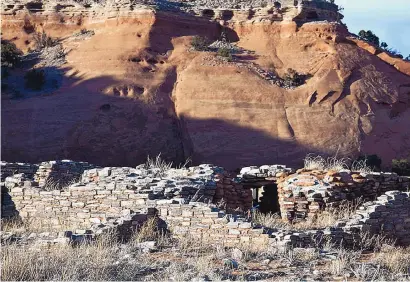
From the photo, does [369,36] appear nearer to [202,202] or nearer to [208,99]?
[208,99]

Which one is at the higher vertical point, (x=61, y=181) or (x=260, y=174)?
(x=260, y=174)

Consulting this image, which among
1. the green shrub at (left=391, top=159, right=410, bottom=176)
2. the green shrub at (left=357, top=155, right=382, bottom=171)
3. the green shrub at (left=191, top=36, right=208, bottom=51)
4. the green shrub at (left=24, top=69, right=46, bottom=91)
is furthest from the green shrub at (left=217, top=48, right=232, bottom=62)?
the green shrub at (left=391, top=159, right=410, bottom=176)

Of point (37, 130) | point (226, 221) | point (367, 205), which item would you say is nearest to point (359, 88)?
point (37, 130)

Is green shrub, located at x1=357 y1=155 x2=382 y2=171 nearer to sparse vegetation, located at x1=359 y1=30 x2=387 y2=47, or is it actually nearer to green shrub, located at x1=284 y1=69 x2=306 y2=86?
green shrub, located at x1=284 y1=69 x2=306 y2=86

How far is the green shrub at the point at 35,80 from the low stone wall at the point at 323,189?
18789 millimetres

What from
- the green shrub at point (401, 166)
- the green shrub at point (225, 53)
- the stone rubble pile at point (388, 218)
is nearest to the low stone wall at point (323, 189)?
the stone rubble pile at point (388, 218)

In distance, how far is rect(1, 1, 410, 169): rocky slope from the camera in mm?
29719

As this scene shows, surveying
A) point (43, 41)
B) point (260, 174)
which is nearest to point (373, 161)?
point (260, 174)

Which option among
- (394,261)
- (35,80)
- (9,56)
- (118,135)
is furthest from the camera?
(9,56)

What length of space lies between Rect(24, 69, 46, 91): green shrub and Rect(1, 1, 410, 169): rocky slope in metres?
0.89

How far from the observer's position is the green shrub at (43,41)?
1409 inches

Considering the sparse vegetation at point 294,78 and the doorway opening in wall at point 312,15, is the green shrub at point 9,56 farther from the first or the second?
the doorway opening in wall at point 312,15

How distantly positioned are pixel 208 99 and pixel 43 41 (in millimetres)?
10105

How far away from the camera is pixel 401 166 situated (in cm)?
2842
